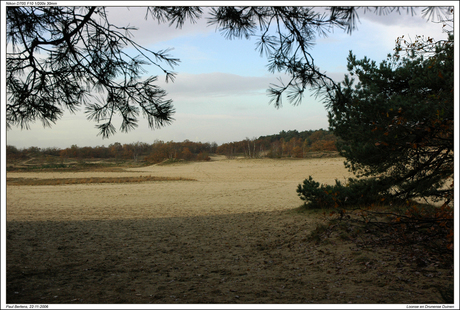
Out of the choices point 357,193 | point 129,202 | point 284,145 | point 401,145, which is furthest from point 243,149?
point 401,145

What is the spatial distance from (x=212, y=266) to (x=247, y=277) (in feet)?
2.15

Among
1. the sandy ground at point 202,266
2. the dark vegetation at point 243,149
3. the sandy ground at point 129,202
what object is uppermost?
the dark vegetation at point 243,149

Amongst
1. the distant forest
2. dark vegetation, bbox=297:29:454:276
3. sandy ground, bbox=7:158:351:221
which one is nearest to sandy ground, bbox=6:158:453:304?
dark vegetation, bbox=297:29:454:276

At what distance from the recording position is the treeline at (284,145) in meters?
21.3

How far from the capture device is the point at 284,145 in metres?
26.2

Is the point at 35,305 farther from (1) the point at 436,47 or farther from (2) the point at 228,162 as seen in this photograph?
(2) the point at 228,162

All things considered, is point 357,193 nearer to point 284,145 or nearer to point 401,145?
point 401,145

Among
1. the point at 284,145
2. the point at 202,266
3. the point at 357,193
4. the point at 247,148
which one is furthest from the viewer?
the point at 247,148

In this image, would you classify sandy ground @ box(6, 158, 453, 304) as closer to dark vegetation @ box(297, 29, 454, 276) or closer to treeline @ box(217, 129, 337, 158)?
dark vegetation @ box(297, 29, 454, 276)

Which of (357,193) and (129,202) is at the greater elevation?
(357,193)

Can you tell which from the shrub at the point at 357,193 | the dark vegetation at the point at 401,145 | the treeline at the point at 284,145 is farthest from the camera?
the treeline at the point at 284,145

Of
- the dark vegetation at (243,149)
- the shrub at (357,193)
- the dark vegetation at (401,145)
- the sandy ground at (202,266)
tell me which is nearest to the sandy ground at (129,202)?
the sandy ground at (202,266)

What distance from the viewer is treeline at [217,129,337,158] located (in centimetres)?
2131

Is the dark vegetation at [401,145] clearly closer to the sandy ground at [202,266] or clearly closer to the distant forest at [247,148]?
the sandy ground at [202,266]
